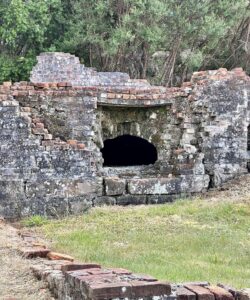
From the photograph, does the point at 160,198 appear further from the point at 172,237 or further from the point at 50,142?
the point at 172,237

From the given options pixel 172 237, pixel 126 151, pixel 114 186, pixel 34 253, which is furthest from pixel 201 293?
pixel 126 151

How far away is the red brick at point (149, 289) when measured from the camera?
14.5 ft

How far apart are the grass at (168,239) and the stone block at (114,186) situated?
34.8 inches

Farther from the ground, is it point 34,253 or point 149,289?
point 149,289

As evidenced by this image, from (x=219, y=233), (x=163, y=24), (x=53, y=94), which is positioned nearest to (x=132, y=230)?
(x=219, y=233)

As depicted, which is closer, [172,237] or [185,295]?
[185,295]

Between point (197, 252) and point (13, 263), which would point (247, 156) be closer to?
point (197, 252)

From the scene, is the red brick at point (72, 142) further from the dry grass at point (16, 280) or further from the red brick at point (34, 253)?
the red brick at point (34, 253)

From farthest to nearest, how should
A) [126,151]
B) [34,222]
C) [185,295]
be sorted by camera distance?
1. [126,151]
2. [34,222]
3. [185,295]

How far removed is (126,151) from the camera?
1634 cm

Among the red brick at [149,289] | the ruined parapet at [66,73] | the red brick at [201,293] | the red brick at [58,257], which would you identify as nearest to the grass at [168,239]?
the red brick at [58,257]

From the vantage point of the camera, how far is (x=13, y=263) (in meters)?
6.98

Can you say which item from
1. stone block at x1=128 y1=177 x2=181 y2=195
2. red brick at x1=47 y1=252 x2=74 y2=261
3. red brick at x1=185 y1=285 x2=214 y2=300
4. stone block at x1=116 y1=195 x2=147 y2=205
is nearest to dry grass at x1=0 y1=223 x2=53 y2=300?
red brick at x1=47 y1=252 x2=74 y2=261

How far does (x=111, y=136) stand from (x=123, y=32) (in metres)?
8.65
